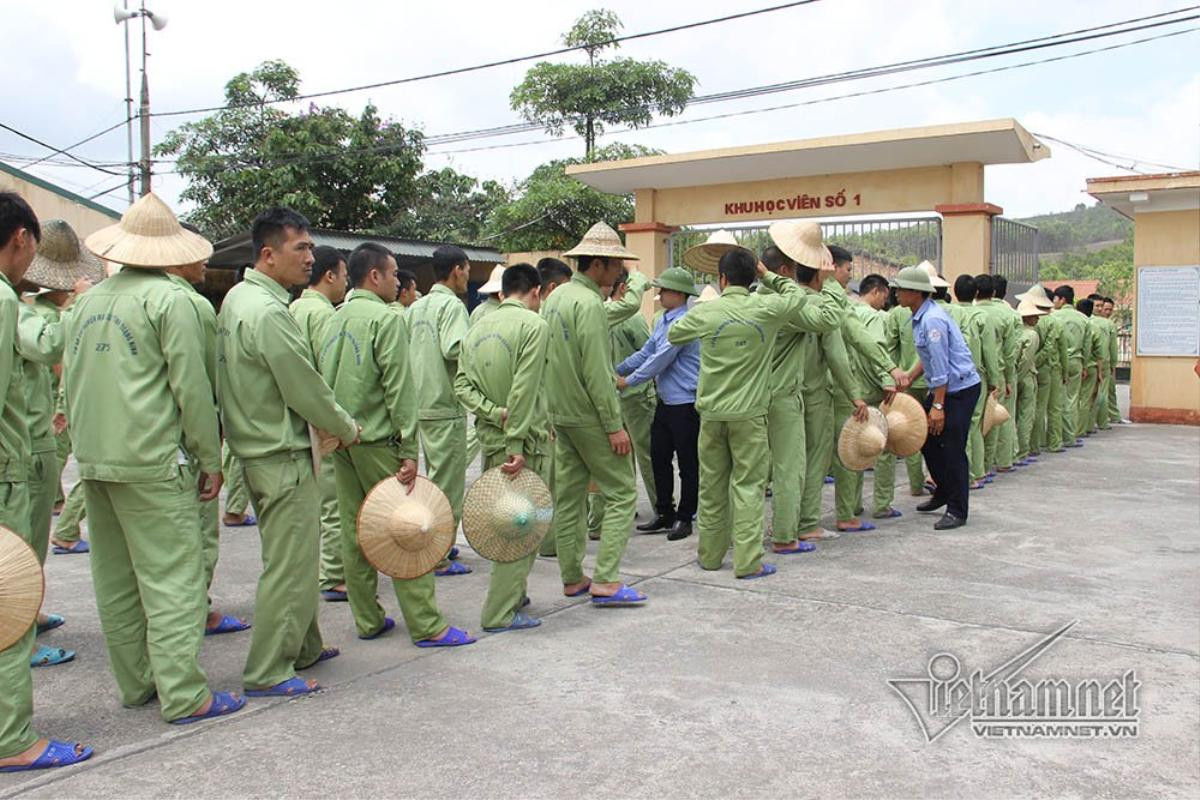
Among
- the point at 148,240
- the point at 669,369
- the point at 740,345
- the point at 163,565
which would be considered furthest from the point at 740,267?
the point at 163,565

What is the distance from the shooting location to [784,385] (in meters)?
6.61

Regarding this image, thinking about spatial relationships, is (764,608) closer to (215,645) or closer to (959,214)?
(215,645)

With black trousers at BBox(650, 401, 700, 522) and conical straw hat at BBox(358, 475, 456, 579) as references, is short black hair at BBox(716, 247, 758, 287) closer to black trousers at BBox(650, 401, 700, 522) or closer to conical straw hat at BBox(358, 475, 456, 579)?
black trousers at BBox(650, 401, 700, 522)

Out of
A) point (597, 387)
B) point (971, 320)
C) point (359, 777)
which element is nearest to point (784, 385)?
point (597, 387)

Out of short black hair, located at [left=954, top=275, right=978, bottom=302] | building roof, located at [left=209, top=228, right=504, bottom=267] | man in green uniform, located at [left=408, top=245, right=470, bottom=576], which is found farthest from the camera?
building roof, located at [left=209, top=228, right=504, bottom=267]

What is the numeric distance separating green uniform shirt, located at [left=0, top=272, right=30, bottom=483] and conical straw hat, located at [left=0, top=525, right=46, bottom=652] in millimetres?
488

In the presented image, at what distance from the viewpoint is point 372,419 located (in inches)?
197

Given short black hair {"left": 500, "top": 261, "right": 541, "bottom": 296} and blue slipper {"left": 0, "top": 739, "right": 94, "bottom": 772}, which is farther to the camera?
short black hair {"left": 500, "top": 261, "right": 541, "bottom": 296}

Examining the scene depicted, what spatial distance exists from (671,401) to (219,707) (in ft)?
13.8

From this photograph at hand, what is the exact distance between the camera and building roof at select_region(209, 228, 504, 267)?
644 inches

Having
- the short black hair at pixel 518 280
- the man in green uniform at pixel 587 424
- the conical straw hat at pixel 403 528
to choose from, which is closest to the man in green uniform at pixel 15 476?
the conical straw hat at pixel 403 528

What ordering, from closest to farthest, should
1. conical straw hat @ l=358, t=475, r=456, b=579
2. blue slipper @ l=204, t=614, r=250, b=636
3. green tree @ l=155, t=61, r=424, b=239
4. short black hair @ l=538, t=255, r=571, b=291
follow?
conical straw hat @ l=358, t=475, r=456, b=579, blue slipper @ l=204, t=614, r=250, b=636, short black hair @ l=538, t=255, r=571, b=291, green tree @ l=155, t=61, r=424, b=239

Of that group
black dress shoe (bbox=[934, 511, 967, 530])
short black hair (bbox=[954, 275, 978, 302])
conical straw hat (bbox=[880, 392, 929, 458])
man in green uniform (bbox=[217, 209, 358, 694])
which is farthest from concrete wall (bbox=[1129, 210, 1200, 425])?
man in green uniform (bbox=[217, 209, 358, 694])

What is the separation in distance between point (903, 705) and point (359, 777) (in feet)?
6.95
